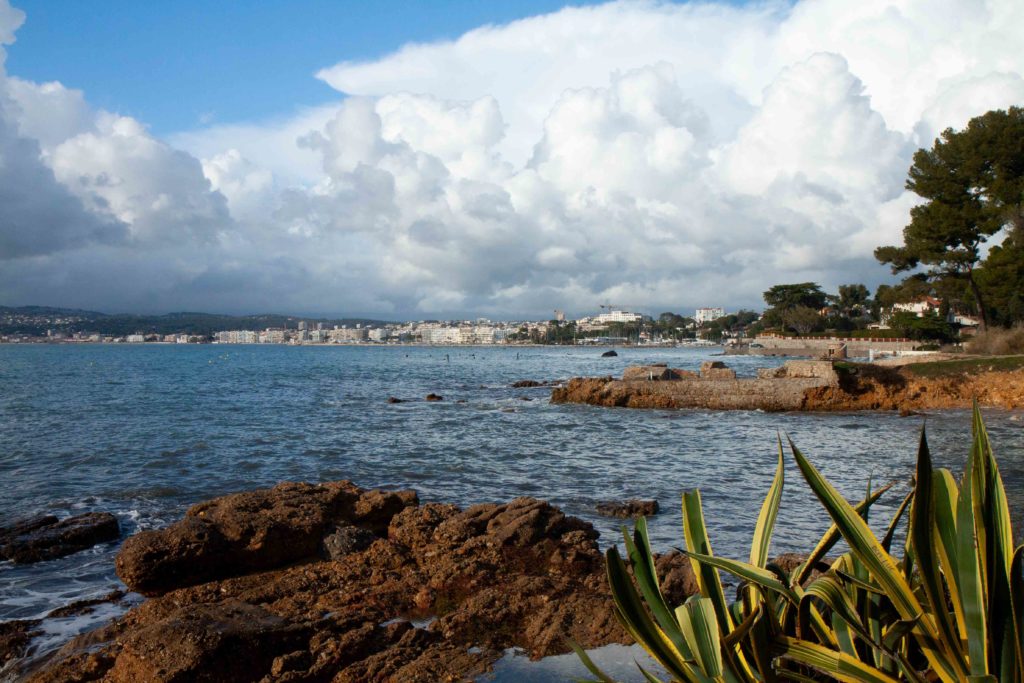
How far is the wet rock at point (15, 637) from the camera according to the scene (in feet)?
17.2

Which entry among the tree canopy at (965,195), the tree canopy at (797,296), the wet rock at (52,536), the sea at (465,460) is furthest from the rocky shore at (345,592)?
the tree canopy at (797,296)

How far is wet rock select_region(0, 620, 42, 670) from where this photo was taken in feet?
17.2

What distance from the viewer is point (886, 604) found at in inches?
109

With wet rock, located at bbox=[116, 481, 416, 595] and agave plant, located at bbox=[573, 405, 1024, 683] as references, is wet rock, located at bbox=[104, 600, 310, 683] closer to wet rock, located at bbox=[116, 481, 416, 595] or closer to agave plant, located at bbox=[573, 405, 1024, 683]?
wet rock, located at bbox=[116, 481, 416, 595]

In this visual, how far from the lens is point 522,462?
14.3 m

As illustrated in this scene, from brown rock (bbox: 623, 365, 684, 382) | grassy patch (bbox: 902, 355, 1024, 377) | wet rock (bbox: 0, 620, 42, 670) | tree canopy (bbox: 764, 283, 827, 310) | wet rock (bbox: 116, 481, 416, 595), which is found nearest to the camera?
wet rock (bbox: 0, 620, 42, 670)

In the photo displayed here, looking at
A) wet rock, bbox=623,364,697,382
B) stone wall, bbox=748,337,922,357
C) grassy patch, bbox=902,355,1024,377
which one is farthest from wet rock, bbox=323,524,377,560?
stone wall, bbox=748,337,922,357

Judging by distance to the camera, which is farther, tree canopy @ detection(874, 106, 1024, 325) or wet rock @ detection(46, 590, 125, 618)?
tree canopy @ detection(874, 106, 1024, 325)

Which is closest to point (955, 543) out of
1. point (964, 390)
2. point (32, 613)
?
point (32, 613)

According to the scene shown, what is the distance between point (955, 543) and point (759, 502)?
784 cm

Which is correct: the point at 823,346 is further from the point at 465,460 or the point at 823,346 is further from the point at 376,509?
the point at 376,509

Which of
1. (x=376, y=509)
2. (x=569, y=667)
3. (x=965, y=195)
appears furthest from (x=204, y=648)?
(x=965, y=195)

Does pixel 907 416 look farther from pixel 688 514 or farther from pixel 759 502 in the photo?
pixel 688 514

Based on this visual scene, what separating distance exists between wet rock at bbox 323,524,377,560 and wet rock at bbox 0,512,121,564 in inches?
130
